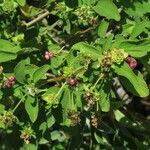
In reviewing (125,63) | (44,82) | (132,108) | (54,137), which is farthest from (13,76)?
(132,108)

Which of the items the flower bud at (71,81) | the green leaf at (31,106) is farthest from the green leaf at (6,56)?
the flower bud at (71,81)

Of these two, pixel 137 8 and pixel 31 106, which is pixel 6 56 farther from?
pixel 137 8

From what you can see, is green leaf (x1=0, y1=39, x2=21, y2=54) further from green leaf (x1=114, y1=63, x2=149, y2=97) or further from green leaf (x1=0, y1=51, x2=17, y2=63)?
green leaf (x1=114, y1=63, x2=149, y2=97)

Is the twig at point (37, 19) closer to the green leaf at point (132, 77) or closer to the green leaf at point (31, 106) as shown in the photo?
the green leaf at point (31, 106)

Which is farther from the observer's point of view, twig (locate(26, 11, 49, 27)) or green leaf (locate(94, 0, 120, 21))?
twig (locate(26, 11, 49, 27))

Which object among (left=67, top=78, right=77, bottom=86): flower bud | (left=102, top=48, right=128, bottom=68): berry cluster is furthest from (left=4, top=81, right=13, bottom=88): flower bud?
(left=102, top=48, right=128, bottom=68): berry cluster

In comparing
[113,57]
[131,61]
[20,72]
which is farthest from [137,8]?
[20,72]

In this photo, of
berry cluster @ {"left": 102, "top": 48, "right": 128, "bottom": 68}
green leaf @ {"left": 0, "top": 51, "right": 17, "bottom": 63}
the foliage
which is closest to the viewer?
berry cluster @ {"left": 102, "top": 48, "right": 128, "bottom": 68}
